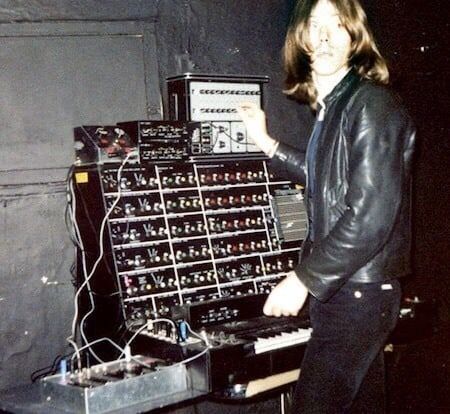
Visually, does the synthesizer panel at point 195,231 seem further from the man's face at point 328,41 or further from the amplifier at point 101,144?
the man's face at point 328,41

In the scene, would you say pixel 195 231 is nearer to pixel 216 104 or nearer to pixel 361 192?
pixel 216 104

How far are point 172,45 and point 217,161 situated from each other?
85cm

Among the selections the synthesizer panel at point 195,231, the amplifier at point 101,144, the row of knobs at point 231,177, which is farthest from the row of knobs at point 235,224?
the amplifier at point 101,144

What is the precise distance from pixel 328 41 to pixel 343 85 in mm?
185

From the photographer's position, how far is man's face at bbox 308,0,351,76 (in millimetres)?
2633

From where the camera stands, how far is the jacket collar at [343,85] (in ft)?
8.45

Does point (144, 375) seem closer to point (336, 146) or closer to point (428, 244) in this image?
point (336, 146)

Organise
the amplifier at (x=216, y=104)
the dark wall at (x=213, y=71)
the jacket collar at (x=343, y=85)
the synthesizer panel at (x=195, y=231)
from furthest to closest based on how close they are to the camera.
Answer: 1. the amplifier at (x=216, y=104)
2. the dark wall at (x=213, y=71)
3. the synthesizer panel at (x=195, y=231)
4. the jacket collar at (x=343, y=85)

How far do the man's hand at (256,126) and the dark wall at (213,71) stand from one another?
0.65 m

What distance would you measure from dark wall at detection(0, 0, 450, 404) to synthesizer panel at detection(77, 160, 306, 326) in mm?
490

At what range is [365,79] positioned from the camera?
8.50ft

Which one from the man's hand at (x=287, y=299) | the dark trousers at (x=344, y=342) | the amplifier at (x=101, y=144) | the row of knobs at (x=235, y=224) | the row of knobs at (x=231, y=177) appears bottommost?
the dark trousers at (x=344, y=342)

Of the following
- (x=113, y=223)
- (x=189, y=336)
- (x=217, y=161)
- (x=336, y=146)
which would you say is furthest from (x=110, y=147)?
(x=336, y=146)

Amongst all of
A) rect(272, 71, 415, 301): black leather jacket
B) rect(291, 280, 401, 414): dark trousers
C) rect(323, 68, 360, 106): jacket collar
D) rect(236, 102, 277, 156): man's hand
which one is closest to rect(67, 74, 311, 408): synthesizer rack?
rect(236, 102, 277, 156): man's hand
